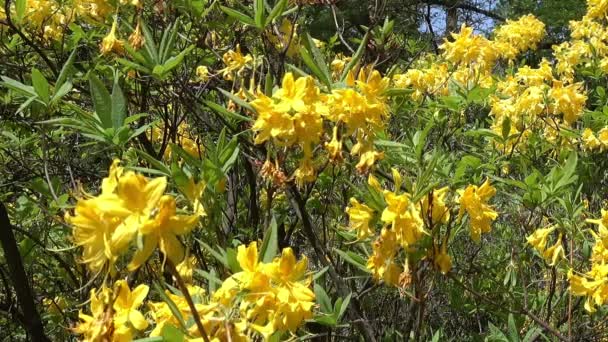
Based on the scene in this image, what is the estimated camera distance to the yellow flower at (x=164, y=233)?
106cm

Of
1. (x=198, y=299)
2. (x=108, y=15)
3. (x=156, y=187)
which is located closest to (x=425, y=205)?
(x=198, y=299)

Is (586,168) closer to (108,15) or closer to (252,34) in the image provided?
(252,34)

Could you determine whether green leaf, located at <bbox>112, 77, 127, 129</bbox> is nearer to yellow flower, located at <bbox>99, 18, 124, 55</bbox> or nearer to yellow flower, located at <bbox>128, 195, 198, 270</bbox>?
yellow flower, located at <bbox>128, 195, 198, 270</bbox>

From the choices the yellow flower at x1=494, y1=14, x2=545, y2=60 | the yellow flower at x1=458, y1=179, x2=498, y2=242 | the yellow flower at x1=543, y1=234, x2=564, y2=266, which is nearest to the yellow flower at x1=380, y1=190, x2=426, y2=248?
the yellow flower at x1=458, y1=179, x2=498, y2=242

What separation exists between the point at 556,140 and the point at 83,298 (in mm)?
2375

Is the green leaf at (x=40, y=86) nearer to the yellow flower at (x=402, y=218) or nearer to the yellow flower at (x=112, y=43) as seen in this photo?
the yellow flower at (x=112, y=43)

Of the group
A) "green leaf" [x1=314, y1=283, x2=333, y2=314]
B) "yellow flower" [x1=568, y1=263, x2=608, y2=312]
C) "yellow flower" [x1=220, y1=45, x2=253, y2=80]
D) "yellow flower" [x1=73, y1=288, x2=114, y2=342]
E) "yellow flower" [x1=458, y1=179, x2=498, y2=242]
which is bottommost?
"yellow flower" [x1=568, y1=263, x2=608, y2=312]

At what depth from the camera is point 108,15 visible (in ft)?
8.21

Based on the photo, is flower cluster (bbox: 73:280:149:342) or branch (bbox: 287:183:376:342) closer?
flower cluster (bbox: 73:280:149:342)

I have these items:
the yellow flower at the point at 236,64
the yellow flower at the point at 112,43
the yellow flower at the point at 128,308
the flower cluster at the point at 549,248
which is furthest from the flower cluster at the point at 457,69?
the yellow flower at the point at 128,308

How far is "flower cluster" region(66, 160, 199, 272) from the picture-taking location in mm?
1046

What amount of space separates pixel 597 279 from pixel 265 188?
4.23 ft

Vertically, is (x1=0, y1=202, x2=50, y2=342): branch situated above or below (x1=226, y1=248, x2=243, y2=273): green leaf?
below

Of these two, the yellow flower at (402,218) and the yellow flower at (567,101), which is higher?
the yellow flower at (567,101)
